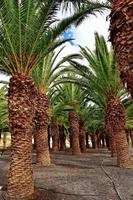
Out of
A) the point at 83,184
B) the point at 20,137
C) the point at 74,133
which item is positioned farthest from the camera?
Result: the point at 74,133

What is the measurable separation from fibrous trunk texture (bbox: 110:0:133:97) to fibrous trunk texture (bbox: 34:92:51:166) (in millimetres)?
13457

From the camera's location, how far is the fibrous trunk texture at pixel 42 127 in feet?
61.8

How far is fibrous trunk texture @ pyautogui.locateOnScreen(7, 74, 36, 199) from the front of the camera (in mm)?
11242

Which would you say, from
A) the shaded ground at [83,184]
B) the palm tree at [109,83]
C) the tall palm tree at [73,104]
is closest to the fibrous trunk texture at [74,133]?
the tall palm tree at [73,104]

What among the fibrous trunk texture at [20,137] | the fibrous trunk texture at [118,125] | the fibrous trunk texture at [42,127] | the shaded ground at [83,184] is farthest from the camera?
the fibrous trunk texture at [118,125]

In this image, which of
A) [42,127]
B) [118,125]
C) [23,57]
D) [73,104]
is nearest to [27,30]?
[23,57]

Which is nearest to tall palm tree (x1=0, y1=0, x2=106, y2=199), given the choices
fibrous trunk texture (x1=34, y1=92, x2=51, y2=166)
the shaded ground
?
the shaded ground

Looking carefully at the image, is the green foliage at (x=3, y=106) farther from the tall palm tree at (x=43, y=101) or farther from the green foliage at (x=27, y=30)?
the green foliage at (x=27, y=30)

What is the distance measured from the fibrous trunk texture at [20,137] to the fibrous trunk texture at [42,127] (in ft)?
22.8

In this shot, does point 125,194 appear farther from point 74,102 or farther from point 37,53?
point 74,102

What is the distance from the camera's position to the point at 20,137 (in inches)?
453

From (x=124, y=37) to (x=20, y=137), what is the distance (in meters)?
6.92

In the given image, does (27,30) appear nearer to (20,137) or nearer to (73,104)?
(20,137)

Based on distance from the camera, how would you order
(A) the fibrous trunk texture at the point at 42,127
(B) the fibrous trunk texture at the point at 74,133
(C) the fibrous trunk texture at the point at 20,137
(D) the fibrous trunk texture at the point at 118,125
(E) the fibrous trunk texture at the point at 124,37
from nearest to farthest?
(E) the fibrous trunk texture at the point at 124,37, (C) the fibrous trunk texture at the point at 20,137, (A) the fibrous trunk texture at the point at 42,127, (D) the fibrous trunk texture at the point at 118,125, (B) the fibrous trunk texture at the point at 74,133
